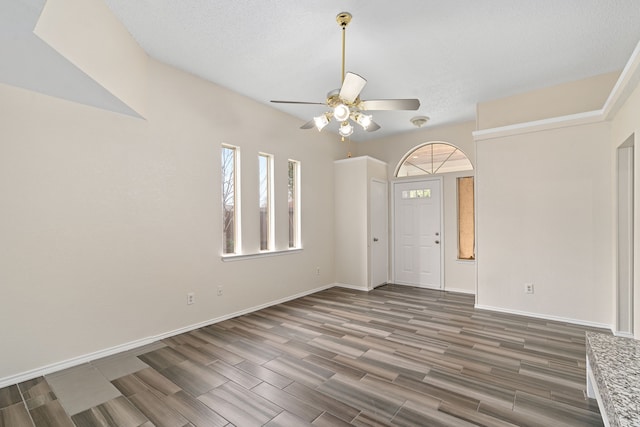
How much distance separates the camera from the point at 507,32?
9.11ft

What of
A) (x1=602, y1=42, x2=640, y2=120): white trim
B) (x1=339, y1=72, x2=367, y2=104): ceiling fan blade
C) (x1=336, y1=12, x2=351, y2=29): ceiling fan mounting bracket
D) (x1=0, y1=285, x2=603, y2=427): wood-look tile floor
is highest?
(x1=336, y1=12, x2=351, y2=29): ceiling fan mounting bracket

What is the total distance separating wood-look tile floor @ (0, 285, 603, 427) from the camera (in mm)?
1963

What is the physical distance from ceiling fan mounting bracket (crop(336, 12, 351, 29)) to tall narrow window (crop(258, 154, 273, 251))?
7.99ft

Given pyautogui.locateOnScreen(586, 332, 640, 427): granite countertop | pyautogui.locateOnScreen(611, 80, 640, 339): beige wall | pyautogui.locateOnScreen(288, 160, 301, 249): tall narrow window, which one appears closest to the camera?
pyautogui.locateOnScreen(586, 332, 640, 427): granite countertop

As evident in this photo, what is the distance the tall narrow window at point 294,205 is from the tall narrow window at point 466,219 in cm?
296

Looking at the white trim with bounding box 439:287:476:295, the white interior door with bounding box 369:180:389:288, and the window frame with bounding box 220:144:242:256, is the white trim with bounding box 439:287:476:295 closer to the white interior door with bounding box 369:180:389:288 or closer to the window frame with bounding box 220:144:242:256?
the white interior door with bounding box 369:180:389:288

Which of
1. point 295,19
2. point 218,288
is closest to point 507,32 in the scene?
point 295,19

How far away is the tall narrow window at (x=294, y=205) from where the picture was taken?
5.17 m

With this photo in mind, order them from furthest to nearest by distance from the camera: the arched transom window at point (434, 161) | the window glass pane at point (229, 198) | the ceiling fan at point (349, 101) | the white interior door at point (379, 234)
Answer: the white interior door at point (379, 234)
the arched transom window at point (434, 161)
the window glass pane at point (229, 198)
the ceiling fan at point (349, 101)

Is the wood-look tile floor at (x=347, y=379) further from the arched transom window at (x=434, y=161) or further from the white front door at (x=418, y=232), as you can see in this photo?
the arched transom window at (x=434, y=161)

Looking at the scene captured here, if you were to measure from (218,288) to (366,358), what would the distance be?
208 centimetres

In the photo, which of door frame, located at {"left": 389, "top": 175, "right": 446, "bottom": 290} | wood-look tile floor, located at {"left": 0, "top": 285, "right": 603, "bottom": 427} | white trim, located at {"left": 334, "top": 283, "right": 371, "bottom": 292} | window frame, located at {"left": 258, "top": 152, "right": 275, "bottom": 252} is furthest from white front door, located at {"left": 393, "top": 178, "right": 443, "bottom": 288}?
window frame, located at {"left": 258, "top": 152, "right": 275, "bottom": 252}

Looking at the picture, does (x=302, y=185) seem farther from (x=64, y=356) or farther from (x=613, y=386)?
(x=613, y=386)

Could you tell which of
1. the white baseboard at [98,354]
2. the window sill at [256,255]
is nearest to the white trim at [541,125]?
the window sill at [256,255]
